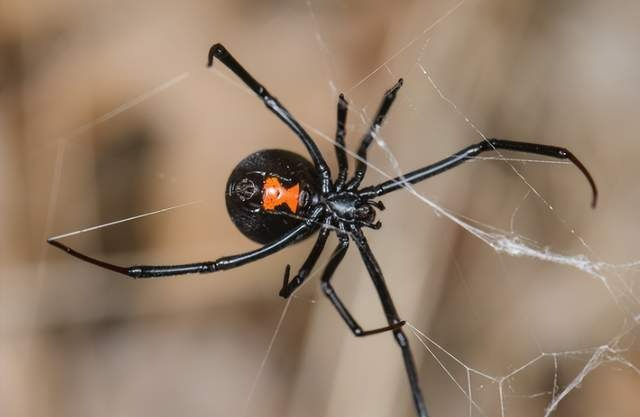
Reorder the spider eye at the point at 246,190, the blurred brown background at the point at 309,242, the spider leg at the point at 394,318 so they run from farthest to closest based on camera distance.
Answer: the blurred brown background at the point at 309,242, the spider eye at the point at 246,190, the spider leg at the point at 394,318

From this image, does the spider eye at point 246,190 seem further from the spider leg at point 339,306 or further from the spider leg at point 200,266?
the spider leg at point 339,306

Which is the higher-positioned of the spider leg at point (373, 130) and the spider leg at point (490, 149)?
the spider leg at point (373, 130)

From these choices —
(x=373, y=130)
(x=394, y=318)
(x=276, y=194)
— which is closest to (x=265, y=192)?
(x=276, y=194)

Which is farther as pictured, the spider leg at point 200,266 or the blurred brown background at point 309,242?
the blurred brown background at point 309,242

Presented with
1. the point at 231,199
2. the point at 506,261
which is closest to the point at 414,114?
the point at 506,261

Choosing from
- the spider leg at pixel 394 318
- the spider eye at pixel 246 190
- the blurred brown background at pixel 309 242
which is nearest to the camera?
the spider leg at pixel 394 318

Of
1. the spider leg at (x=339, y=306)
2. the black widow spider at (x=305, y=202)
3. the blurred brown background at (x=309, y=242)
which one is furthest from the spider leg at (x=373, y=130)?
the blurred brown background at (x=309, y=242)

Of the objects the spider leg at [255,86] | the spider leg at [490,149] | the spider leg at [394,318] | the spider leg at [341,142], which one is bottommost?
the spider leg at [394,318]

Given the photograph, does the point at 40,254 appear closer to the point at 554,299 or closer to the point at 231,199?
the point at 231,199
